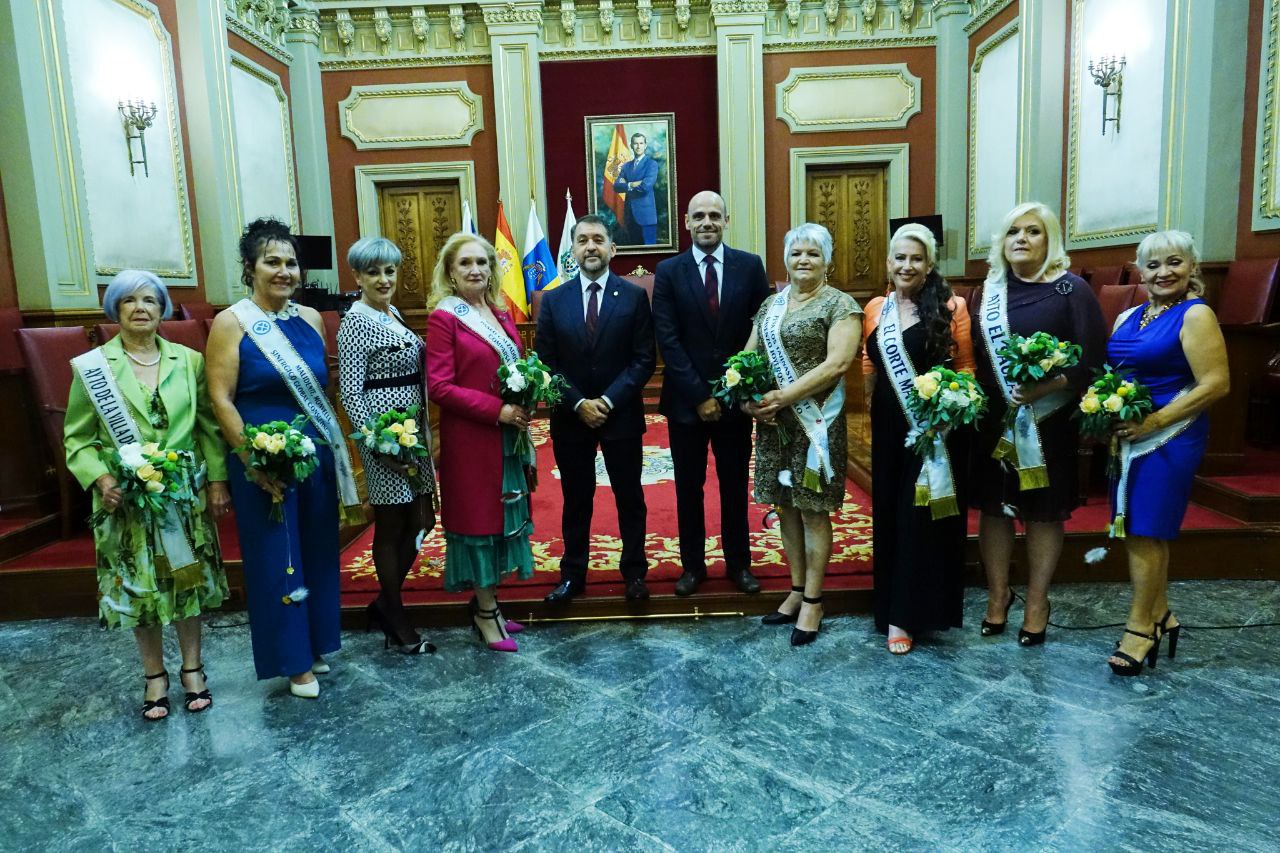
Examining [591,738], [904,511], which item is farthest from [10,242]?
[904,511]

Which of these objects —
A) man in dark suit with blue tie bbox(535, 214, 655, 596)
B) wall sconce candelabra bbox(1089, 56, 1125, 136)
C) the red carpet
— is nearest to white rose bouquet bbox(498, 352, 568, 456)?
man in dark suit with blue tie bbox(535, 214, 655, 596)

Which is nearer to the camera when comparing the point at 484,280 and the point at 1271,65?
the point at 484,280

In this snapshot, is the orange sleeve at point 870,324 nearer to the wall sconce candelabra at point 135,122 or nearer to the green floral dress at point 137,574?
the green floral dress at point 137,574

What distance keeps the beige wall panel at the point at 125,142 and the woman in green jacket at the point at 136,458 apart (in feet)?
11.8

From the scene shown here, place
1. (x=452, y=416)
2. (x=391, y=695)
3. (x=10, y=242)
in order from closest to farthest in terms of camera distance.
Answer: (x=391, y=695), (x=452, y=416), (x=10, y=242)

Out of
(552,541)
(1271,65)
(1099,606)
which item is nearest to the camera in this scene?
(1099,606)

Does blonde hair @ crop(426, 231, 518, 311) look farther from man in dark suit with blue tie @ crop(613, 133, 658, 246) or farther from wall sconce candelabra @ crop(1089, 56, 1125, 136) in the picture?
man in dark suit with blue tie @ crop(613, 133, 658, 246)

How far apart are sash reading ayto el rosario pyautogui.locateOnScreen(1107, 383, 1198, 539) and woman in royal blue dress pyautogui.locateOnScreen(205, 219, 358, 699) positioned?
8.50ft

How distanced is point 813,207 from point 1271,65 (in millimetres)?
5285

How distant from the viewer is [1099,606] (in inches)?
130

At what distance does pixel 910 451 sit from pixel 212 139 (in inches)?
258

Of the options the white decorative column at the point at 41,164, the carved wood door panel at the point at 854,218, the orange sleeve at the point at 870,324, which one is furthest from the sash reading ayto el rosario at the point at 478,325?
the carved wood door panel at the point at 854,218

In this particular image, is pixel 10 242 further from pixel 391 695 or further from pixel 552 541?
pixel 391 695

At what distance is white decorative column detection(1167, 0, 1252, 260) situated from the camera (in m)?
4.70
